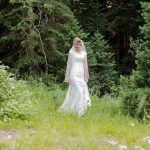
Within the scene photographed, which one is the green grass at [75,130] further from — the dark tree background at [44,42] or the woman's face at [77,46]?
the dark tree background at [44,42]

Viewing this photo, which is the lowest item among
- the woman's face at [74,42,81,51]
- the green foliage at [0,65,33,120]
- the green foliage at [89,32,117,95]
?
the green foliage at [89,32,117,95]

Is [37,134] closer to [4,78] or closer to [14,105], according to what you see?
[14,105]

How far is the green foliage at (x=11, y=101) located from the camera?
37.8ft

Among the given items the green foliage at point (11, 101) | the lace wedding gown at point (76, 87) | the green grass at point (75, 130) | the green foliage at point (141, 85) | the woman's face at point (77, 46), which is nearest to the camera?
the green grass at point (75, 130)

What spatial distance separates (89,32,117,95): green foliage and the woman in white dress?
21.9 feet

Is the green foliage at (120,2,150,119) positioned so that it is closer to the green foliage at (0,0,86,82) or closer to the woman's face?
the woman's face

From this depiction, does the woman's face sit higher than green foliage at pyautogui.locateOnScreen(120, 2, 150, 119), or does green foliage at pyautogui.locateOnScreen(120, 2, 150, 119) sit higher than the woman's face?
the woman's face

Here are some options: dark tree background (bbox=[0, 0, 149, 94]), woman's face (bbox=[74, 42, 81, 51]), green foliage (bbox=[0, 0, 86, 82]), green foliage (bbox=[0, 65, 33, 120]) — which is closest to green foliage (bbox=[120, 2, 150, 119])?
woman's face (bbox=[74, 42, 81, 51])

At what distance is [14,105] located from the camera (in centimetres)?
1177

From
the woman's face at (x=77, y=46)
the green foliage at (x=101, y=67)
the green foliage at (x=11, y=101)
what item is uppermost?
the woman's face at (x=77, y=46)

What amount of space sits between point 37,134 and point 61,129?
0.77m

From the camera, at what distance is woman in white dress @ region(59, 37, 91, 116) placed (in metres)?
13.3

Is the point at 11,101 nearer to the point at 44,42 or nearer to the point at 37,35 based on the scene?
the point at 37,35

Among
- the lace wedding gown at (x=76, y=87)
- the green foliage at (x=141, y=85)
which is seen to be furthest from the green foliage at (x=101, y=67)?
the green foliage at (x=141, y=85)
